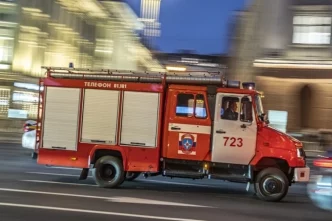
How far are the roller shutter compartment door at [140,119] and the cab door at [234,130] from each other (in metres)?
1.47

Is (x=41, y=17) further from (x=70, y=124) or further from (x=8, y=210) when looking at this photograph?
(x=8, y=210)

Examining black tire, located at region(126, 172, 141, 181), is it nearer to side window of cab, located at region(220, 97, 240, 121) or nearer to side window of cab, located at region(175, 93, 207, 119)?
side window of cab, located at region(175, 93, 207, 119)

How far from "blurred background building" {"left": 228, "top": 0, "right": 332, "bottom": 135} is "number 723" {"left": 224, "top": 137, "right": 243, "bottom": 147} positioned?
22.1 metres

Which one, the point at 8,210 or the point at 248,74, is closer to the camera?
the point at 8,210

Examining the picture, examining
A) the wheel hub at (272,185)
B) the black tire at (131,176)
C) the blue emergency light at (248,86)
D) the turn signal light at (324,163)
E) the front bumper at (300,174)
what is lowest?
the black tire at (131,176)

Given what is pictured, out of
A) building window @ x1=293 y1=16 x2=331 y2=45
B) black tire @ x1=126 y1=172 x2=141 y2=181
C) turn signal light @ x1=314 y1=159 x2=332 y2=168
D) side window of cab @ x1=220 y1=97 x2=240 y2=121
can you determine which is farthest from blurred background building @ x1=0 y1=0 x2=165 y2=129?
turn signal light @ x1=314 y1=159 x2=332 y2=168

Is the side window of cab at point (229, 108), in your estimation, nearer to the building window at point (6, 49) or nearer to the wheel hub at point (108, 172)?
the wheel hub at point (108, 172)

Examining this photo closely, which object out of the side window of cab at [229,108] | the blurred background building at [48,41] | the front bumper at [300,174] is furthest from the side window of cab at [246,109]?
the blurred background building at [48,41]

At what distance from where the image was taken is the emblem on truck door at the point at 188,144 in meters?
12.5

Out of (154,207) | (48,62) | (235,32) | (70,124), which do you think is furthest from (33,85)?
(154,207)

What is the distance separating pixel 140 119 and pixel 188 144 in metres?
1.31

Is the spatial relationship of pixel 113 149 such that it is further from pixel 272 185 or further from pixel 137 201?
pixel 272 185

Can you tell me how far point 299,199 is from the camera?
12.8 meters

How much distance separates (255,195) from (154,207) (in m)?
3.59
